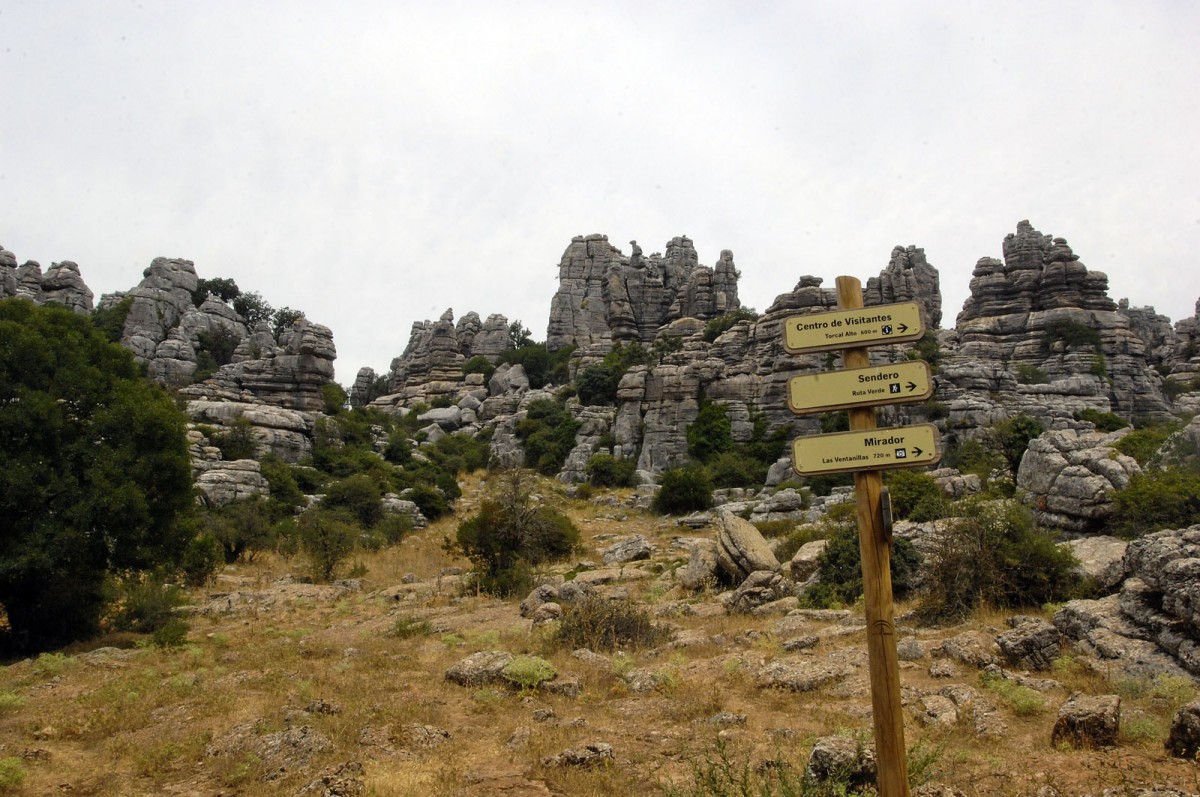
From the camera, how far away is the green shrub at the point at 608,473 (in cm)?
4353

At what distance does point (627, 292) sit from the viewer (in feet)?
252

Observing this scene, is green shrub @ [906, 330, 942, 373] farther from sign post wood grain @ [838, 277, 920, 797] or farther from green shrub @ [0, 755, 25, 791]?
green shrub @ [0, 755, 25, 791]

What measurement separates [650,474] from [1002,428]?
18290 mm

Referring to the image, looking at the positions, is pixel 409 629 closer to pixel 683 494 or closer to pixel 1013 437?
pixel 683 494

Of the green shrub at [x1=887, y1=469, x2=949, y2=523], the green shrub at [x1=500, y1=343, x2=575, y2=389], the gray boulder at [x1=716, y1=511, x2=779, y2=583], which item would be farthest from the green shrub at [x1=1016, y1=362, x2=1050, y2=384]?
the gray boulder at [x1=716, y1=511, x2=779, y2=583]

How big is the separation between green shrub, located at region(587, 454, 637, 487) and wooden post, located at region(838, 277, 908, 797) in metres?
38.6

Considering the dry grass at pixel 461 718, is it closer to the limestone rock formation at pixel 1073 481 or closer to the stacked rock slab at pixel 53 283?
the limestone rock formation at pixel 1073 481

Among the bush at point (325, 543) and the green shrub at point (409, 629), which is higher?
the bush at point (325, 543)

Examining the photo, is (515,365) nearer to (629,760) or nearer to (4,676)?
(4,676)

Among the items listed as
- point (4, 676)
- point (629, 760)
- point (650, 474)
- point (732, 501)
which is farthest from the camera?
point (650, 474)

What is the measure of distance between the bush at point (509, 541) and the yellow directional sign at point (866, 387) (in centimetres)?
1425

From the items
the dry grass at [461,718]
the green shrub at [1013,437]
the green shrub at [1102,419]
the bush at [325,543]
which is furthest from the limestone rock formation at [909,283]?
the dry grass at [461,718]

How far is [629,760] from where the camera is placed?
7090 mm

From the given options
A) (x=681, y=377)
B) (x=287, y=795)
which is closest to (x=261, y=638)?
(x=287, y=795)
